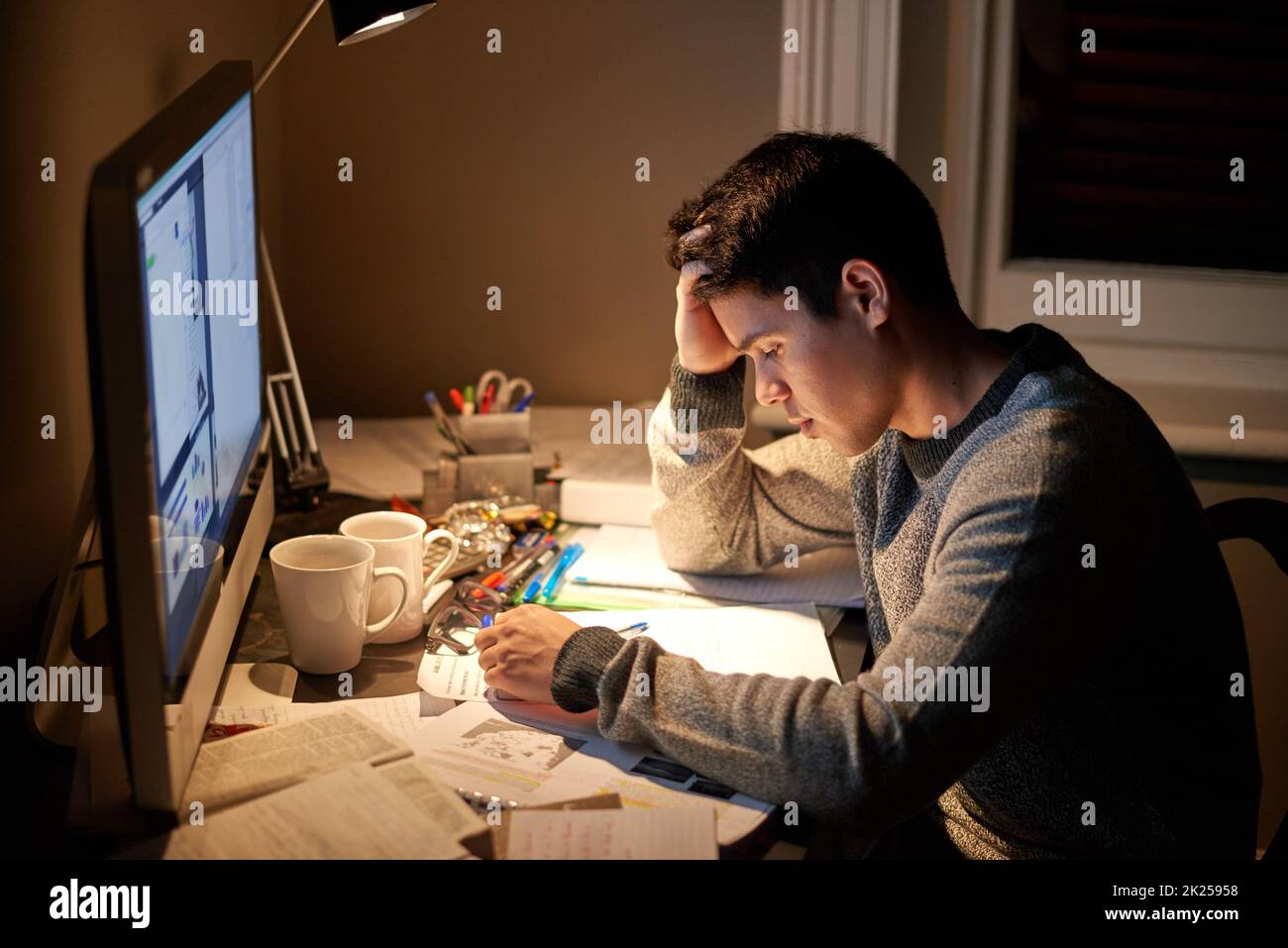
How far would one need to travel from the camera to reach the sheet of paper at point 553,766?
972 millimetres

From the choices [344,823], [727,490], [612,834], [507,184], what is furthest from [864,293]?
[507,184]

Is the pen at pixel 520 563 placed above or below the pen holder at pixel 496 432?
below

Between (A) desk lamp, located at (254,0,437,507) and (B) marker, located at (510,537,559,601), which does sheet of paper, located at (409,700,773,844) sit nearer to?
(B) marker, located at (510,537,559,601)

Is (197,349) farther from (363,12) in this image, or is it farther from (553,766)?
(363,12)

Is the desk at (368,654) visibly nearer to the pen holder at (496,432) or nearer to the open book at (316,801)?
the open book at (316,801)

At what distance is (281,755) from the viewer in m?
1.00

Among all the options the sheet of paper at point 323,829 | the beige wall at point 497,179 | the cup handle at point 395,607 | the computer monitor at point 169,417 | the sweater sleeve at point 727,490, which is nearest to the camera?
the computer monitor at point 169,417

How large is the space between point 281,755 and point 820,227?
0.64 metres

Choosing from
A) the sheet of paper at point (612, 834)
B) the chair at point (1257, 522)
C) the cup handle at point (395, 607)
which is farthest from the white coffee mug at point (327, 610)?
the chair at point (1257, 522)

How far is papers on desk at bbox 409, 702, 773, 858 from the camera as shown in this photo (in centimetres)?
97

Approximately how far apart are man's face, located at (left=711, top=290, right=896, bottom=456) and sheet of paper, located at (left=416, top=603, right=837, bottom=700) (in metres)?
0.22

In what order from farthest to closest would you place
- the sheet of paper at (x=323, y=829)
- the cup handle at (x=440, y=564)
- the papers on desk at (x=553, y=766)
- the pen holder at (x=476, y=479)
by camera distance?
the pen holder at (x=476, y=479)
the cup handle at (x=440, y=564)
the papers on desk at (x=553, y=766)
the sheet of paper at (x=323, y=829)

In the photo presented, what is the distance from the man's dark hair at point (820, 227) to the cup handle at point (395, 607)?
0.41m

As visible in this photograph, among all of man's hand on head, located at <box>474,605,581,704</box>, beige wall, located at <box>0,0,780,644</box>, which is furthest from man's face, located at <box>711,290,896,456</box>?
beige wall, located at <box>0,0,780,644</box>
